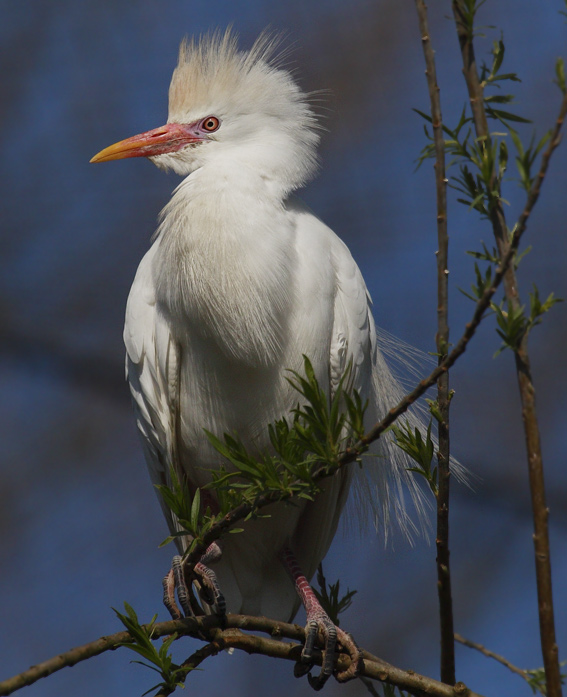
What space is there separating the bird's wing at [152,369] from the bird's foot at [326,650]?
2.19 ft

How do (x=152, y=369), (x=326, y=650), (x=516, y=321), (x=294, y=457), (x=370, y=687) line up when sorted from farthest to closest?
(x=152, y=369), (x=326, y=650), (x=370, y=687), (x=294, y=457), (x=516, y=321)

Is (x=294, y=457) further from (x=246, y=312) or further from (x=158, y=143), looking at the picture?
(x=158, y=143)

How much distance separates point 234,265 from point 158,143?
58 centimetres

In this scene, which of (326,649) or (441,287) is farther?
(326,649)

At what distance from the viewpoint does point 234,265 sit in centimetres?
203

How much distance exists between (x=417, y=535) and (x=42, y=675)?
1.77 m

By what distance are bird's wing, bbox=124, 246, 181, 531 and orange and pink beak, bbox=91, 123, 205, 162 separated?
298 mm

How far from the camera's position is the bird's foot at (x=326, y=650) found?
174cm

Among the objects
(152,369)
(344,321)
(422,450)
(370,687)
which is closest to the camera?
(422,450)

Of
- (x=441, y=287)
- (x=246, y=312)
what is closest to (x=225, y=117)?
(x=246, y=312)

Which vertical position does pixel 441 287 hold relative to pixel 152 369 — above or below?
below

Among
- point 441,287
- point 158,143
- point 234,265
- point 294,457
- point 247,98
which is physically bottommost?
point 294,457

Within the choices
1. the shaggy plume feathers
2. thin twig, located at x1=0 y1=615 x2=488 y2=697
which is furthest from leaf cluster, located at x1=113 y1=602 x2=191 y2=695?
the shaggy plume feathers

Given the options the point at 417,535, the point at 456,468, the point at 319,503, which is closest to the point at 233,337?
the point at 319,503
